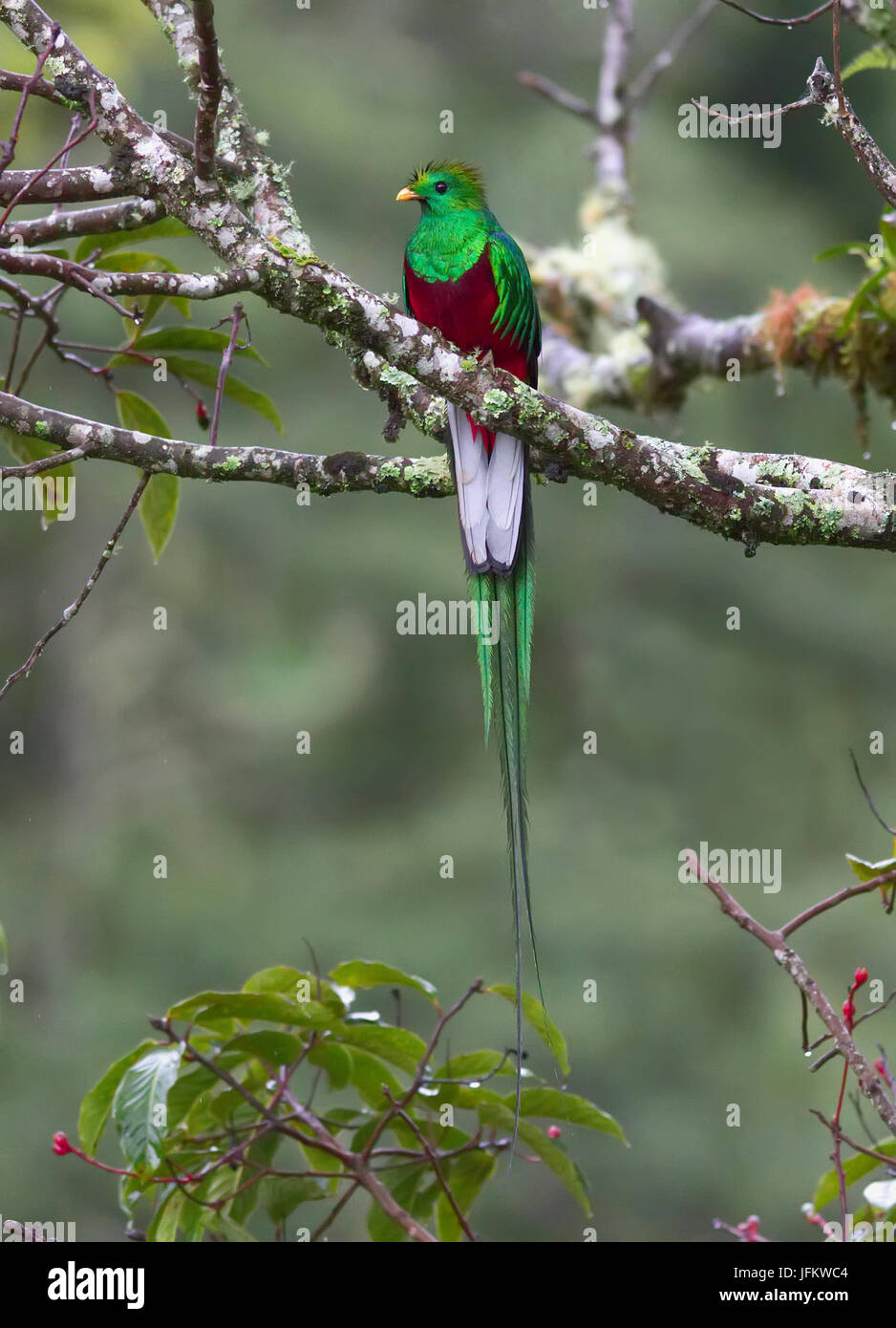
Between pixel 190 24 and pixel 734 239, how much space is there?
7.32 m

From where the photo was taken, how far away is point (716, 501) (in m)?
1.84

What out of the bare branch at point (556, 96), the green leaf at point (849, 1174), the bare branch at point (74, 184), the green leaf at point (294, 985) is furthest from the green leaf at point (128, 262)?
the bare branch at point (556, 96)

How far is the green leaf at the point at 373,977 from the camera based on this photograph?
1672 millimetres

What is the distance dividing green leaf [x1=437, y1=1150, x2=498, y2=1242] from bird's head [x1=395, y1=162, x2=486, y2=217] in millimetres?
1598

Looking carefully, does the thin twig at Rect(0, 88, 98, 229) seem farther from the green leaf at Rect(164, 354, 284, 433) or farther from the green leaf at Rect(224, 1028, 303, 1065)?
the green leaf at Rect(224, 1028, 303, 1065)

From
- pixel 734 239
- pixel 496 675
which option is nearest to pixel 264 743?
pixel 734 239

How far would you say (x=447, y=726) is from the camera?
819cm

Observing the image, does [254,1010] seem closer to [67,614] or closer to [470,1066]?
[470,1066]

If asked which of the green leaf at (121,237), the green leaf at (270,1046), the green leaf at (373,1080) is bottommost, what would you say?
the green leaf at (373,1080)

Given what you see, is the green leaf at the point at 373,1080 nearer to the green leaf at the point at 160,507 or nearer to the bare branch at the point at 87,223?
the green leaf at the point at 160,507

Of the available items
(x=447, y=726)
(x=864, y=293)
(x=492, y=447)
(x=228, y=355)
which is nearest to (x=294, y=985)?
(x=228, y=355)

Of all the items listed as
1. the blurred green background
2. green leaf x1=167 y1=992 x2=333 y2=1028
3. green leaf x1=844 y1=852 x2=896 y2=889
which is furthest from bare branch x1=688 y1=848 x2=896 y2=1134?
the blurred green background
